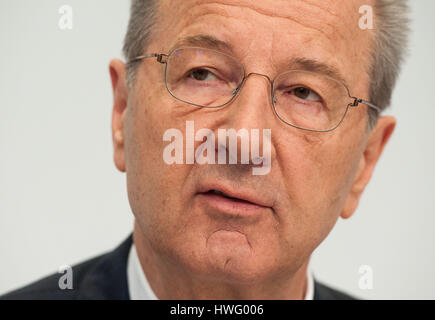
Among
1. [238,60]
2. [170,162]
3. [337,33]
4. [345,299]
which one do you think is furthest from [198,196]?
[345,299]

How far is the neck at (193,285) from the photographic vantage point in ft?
5.99

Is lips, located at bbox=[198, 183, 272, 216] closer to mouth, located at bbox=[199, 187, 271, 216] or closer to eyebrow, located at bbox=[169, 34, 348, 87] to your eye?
mouth, located at bbox=[199, 187, 271, 216]

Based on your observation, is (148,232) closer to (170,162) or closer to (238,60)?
(170,162)

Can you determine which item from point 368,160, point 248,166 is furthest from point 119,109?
point 368,160

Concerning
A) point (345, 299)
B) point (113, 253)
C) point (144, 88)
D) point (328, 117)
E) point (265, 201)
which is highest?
point (144, 88)

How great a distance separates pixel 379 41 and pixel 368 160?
469 millimetres

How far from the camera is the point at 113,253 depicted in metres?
2.16

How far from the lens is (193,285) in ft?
6.03

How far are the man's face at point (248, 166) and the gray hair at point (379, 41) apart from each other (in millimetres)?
113

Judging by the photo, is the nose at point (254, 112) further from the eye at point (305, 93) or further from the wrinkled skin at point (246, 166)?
the eye at point (305, 93)

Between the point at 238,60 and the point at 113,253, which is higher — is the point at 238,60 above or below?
above

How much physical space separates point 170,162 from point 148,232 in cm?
27

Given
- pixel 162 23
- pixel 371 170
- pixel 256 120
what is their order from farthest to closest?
1. pixel 371 170
2. pixel 162 23
3. pixel 256 120

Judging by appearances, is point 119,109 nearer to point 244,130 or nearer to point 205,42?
point 205,42
